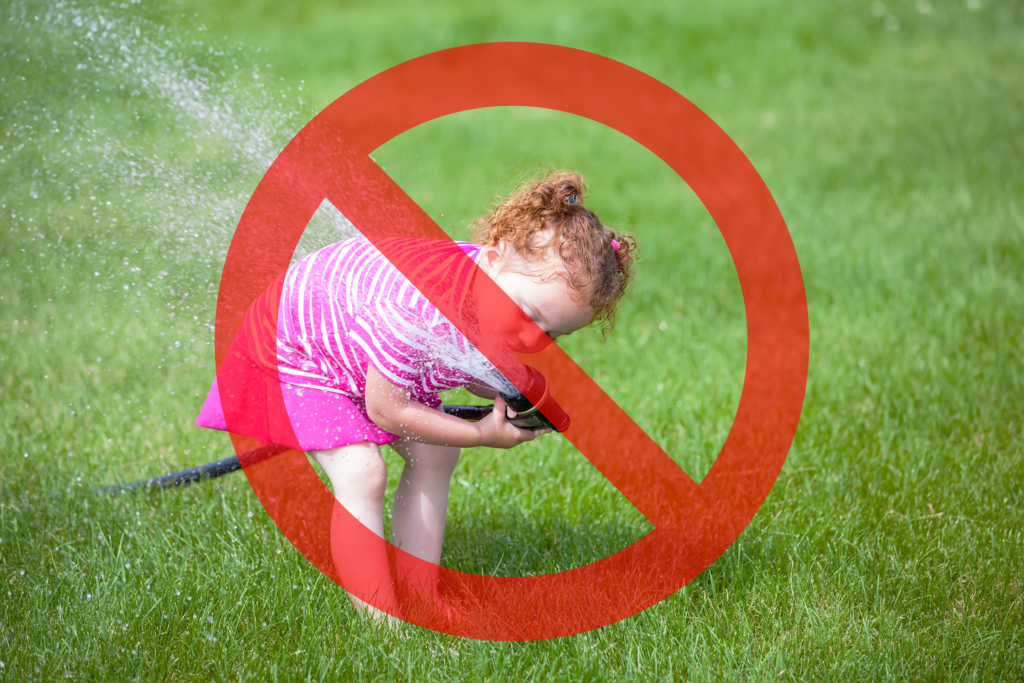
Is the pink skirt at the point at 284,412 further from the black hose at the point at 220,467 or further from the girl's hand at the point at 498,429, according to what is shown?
the girl's hand at the point at 498,429

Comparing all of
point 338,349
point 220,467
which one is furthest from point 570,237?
point 220,467

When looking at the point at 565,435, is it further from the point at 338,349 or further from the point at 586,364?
the point at 338,349

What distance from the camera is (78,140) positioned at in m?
5.23

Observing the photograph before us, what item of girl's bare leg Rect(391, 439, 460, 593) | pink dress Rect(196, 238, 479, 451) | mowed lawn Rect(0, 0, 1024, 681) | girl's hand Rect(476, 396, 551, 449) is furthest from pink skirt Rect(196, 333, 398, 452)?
mowed lawn Rect(0, 0, 1024, 681)

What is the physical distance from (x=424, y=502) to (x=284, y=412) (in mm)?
441

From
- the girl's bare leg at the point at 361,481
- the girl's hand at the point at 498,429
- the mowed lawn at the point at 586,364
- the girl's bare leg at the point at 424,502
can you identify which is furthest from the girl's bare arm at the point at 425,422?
the mowed lawn at the point at 586,364

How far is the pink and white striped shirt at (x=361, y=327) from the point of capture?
2.01 metres

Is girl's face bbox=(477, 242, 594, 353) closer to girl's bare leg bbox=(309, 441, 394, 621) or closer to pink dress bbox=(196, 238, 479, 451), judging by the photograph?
pink dress bbox=(196, 238, 479, 451)

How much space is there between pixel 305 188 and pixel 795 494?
74.8 inches

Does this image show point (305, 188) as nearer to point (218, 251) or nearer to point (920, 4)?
point (218, 251)

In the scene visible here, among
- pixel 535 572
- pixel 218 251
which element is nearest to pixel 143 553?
pixel 535 572

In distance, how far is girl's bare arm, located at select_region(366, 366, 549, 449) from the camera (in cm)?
201

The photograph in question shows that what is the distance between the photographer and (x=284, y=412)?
2.19 m

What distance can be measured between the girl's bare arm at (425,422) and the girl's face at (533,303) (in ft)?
0.56
